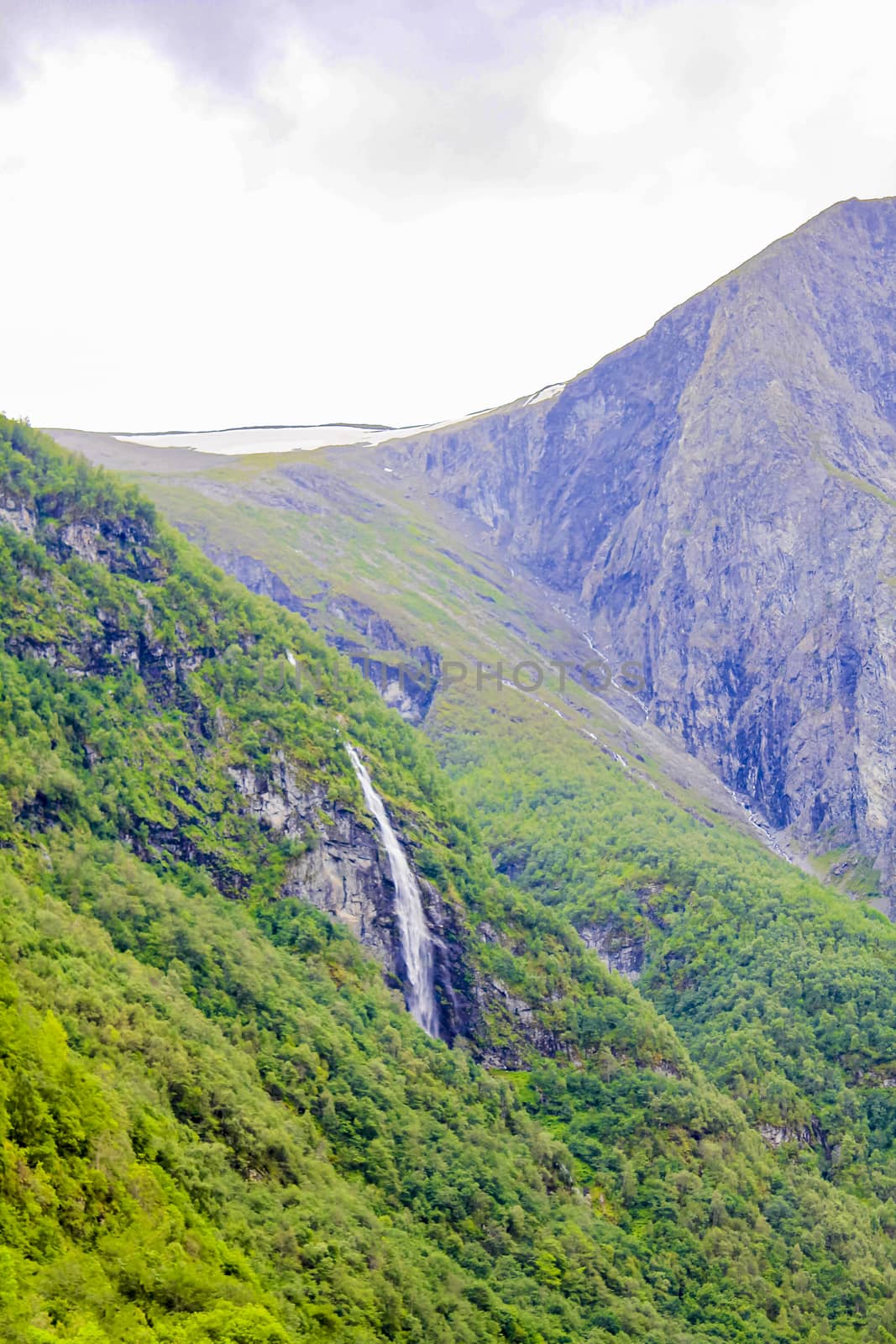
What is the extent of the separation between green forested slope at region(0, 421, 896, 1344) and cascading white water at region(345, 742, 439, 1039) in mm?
3446

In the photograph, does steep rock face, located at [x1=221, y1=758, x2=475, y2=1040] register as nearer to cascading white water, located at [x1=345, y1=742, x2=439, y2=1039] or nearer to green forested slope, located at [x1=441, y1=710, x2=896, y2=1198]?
cascading white water, located at [x1=345, y1=742, x2=439, y2=1039]

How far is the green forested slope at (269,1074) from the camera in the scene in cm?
8375

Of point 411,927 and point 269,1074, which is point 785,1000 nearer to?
point 411,927

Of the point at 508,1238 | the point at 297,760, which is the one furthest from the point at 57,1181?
the point at 297,760

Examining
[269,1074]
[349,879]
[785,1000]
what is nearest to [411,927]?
[349,879]

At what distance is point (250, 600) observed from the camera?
180 meters

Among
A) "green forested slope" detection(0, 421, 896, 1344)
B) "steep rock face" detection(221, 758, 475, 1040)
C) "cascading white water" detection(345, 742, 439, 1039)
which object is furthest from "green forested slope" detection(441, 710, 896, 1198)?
"cascading white water" detection(345, 742, 439, 1039)

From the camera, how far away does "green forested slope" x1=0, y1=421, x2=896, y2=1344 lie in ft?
275

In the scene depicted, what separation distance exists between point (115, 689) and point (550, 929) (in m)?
59.5

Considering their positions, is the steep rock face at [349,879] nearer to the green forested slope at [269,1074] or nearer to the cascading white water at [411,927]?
the cascading white water at [411,927]

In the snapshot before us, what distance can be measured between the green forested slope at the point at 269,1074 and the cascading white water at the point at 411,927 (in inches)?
136

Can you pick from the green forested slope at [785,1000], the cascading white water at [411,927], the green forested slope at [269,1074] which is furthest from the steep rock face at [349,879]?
the green forested slope at [785,1000]

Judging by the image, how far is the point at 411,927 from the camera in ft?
508

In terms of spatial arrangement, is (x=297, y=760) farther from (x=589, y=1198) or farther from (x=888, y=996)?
(x=888, y=996)
